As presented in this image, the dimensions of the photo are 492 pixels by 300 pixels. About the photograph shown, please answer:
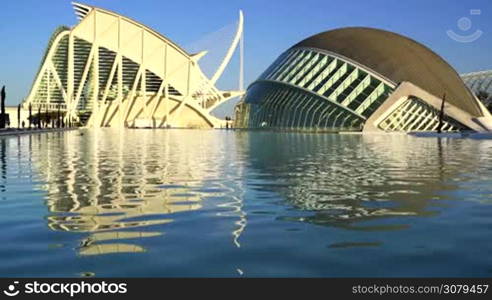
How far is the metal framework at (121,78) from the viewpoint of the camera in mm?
123312

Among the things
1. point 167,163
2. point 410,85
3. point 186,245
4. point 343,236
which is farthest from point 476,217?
point 410,85

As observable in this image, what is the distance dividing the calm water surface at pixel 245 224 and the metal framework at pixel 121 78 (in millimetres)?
110073

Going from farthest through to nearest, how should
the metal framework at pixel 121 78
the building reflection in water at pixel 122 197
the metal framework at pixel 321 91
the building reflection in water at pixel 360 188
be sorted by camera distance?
the metal framework at pixel 121 78, the metal framework at pixel 321 91, the building reflection in water at pixel 360 188, the building reflection in water at pixel 122 197

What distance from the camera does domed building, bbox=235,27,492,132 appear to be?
216ft

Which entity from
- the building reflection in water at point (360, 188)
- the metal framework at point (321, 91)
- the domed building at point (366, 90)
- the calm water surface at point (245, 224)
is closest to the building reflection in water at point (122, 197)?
the calm water surface at point (245, 224)

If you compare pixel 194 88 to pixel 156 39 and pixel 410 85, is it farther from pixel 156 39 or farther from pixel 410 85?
pixel 410 85

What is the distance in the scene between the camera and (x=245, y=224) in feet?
29.8

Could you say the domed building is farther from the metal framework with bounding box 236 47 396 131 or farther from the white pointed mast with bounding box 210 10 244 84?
the white pointed mast with bounding box 210 10 244 84

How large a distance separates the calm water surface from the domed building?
49541 millimetres

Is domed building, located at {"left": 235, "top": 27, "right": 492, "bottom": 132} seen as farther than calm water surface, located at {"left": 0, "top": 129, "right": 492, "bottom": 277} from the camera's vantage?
Yes

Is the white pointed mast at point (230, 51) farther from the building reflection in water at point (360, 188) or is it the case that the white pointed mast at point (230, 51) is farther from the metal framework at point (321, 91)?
the building reflection in water at point (360, 188)

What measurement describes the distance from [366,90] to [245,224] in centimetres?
5946

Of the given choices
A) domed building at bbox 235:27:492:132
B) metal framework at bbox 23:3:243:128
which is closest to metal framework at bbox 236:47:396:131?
domed building at bbox 235:27:492:132

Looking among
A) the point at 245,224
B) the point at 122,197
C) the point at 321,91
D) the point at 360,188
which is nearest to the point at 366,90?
the point at 321,91
